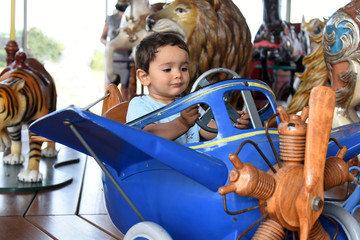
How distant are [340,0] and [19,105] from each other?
5.15 meters

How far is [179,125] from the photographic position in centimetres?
105

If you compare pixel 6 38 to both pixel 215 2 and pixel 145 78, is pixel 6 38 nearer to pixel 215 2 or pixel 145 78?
pixel 215 2

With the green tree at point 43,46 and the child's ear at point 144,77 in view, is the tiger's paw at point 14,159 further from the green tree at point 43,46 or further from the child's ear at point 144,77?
the green tree at point 43,46

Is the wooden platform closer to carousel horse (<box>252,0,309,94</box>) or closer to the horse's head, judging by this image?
the horse's head

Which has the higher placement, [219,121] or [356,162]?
[219,121]

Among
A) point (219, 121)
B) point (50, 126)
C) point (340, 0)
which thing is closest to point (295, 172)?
point (219, 121)

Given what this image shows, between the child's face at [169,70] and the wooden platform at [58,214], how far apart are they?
481mm

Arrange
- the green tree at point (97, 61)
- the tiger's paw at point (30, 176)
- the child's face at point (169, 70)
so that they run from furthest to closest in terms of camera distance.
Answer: the green tree at point (97, 61) → the tiger's paw at point (30, 176) → the child's face at point (169, 70)

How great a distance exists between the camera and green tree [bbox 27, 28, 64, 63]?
5113 millimetres

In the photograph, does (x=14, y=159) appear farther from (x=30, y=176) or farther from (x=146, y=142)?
(x=146, y=142)

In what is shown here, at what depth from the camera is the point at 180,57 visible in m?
1.24

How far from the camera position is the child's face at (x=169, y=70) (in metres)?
1.24

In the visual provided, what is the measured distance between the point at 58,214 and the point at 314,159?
3.46ft

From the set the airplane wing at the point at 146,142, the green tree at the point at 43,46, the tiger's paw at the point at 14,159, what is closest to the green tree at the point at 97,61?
the green tree at the point at 43,46
